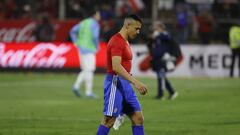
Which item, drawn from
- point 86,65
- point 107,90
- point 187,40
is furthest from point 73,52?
point 107,90

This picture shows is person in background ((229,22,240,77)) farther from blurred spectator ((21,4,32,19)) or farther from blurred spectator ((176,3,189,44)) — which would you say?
blurred spectator ((21,4,32,19))

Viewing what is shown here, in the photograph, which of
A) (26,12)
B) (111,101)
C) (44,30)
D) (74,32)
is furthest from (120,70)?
(26,12)

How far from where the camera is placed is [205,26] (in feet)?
111

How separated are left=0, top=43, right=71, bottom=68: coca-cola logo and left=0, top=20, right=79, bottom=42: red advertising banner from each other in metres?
2.48

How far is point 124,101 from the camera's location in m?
12.3

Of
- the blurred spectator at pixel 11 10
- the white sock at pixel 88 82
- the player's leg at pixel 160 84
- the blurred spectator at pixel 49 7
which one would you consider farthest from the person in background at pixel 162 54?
the blurred spectator at pixel 11 10

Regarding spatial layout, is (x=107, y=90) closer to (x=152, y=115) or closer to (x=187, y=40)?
(x=152, y=115)

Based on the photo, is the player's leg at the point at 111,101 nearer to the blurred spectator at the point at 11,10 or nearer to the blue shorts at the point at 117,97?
the blue shorts at the point at 117,97

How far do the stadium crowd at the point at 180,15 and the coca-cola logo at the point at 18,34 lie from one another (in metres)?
1.30

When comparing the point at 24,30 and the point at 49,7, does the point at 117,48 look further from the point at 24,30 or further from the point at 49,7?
the point at 49,7

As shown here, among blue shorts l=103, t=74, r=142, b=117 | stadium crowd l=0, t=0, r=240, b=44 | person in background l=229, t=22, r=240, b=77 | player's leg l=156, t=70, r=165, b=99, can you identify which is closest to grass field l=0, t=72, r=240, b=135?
player's leg l=156, t=70, r=165, b=99

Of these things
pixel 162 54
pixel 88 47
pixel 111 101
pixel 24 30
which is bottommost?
pixel 24 30

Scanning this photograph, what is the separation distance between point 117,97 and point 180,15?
875 inches

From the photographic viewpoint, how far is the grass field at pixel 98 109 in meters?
15.7
